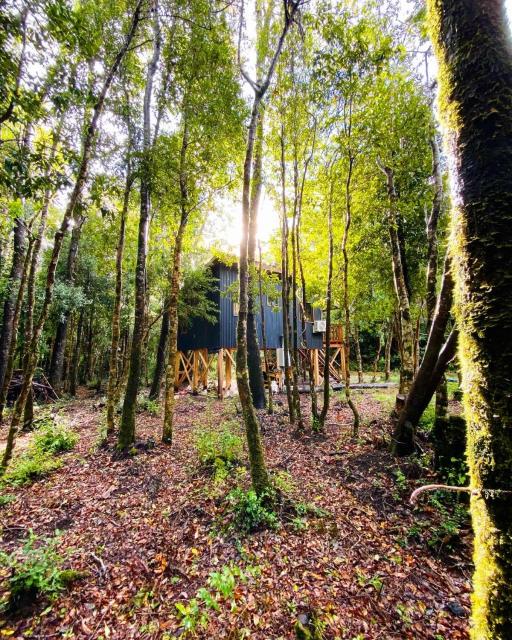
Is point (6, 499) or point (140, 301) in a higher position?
point (140, 301)

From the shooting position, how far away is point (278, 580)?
2.92 meters

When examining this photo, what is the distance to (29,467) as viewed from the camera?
5.21m

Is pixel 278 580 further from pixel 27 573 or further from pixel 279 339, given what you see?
pixel 279 339

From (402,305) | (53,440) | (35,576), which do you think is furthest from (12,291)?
(402,305)

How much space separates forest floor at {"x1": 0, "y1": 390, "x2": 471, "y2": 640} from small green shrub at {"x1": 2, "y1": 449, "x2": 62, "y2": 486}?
0.15 meters

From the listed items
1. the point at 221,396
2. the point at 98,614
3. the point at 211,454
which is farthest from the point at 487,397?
the point at 221,396

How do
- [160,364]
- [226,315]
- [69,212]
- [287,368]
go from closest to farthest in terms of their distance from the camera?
[69,212] → [287,368] → [160,364] → [226,315]

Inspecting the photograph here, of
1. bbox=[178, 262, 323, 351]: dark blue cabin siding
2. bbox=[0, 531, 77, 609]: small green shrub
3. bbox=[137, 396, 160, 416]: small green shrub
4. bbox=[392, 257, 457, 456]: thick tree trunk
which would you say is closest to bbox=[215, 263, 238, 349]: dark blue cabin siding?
bbox=[178, 262, 323, 351]: dark blue cabin siding

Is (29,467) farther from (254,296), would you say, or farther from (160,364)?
(160,364)

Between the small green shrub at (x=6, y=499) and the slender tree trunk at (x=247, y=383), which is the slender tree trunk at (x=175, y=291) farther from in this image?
the small green shrub at (x=6, y=499)

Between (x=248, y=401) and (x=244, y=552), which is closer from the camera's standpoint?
(x=244, y=552)

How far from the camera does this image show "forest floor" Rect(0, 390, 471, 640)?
249cm

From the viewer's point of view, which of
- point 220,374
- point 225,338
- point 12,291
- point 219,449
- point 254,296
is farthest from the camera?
point 225,338

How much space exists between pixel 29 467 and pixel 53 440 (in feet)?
4.18
